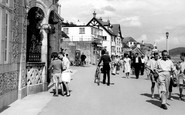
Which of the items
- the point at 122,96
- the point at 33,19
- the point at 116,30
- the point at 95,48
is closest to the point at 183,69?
the point at 122,96

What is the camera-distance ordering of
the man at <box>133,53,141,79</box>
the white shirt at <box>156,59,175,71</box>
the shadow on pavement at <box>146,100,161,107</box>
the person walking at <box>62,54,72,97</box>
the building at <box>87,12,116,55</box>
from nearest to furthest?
the white shirt at <box>156,59,175,71</box> → the shadow on pavement at <box>146,100,161,107</box> → the person walking at <box>62,54,72,97</box> → the man at <box>133,53,141,79</box> → the building at <box>87,12,116,55</box>

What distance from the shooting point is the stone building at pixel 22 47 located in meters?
7.79

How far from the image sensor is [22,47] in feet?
31.2

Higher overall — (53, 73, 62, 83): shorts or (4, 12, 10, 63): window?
(4, 12, 10, 63): window

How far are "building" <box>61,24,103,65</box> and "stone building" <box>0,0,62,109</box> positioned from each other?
25789 millimetres

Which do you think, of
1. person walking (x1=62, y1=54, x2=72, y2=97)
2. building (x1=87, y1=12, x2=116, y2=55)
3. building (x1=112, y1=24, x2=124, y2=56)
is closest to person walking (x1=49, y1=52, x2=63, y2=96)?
person walking (x1=62, y1=54, x2=72, y2=97)

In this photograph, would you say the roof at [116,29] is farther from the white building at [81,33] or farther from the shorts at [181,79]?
the shorts at [181,79]

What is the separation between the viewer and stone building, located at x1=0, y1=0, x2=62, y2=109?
25.6 ft

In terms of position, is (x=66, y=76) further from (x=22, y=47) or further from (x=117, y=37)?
(x=117, y=37)

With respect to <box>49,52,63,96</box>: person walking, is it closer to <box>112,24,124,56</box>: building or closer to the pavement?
the pavement

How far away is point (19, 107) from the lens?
26.4 feet

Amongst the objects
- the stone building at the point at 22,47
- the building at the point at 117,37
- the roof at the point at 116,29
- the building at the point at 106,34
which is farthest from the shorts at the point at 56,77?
the roof at the point at 116,29

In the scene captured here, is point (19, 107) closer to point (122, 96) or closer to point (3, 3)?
point (3, 3)

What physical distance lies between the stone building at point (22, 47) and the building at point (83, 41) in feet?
84.6
